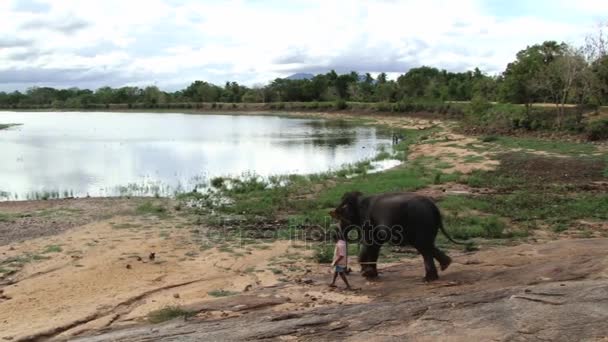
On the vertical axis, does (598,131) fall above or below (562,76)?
below

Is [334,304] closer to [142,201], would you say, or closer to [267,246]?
[267,246]

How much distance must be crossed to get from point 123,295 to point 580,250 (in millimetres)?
7214

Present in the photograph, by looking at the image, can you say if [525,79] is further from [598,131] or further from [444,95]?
[444,95]

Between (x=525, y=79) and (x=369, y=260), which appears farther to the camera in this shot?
(x=525, y=79)

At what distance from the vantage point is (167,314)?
7.53 m

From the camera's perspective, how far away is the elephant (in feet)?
29.1

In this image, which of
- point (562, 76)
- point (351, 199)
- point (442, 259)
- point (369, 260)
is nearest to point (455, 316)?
point (442, 259)

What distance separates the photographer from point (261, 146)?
43.9 m

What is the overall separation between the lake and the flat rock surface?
54.5 feet

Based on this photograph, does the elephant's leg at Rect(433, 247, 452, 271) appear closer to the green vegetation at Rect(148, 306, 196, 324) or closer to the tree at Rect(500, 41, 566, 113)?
the green vegetation at Rect(148, 306, 196, 324)

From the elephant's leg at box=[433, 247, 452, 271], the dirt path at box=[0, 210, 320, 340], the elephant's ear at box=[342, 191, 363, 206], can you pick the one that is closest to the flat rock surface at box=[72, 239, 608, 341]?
the elephant's leg at box=[433, 247, 452, 271]

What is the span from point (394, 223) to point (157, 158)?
28.8 meters

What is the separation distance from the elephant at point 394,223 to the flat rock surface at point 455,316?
2.20 ft

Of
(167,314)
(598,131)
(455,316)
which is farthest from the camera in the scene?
(598,131)
